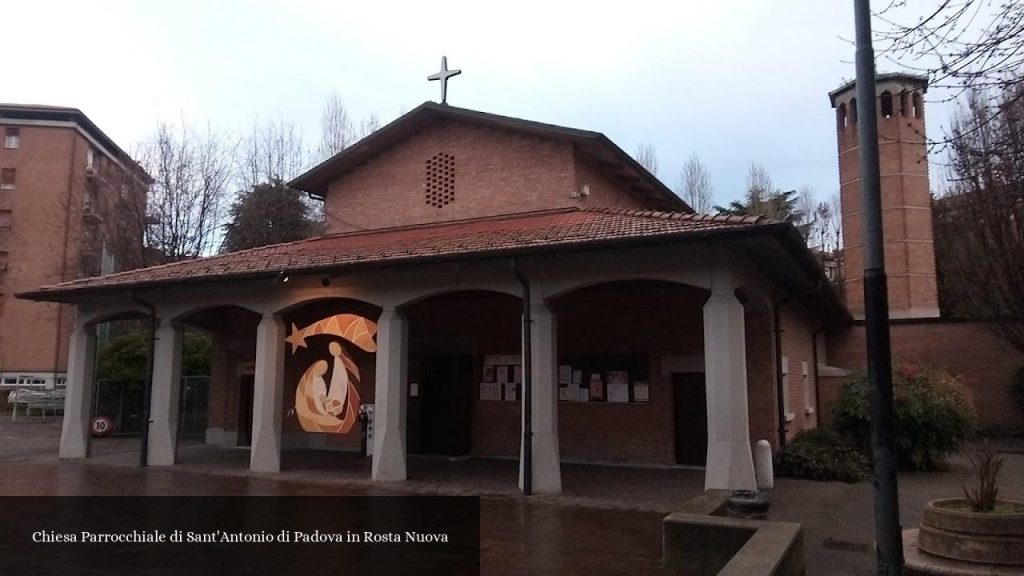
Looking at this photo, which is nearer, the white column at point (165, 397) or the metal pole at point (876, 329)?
the metal pole at point (876, 329)

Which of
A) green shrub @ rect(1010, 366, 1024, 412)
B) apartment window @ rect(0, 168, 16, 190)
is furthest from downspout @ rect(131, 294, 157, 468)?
apartment window @ rect(0, 168, 16, 190)

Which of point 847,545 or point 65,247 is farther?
point 65,247

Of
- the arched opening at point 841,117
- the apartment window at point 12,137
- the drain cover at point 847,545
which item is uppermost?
the apartment window at point 12,137

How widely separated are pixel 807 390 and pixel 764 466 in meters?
→ 7.97

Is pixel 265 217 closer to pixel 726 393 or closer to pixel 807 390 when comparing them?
pixel 807 390

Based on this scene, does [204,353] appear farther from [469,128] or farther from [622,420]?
[622,420]

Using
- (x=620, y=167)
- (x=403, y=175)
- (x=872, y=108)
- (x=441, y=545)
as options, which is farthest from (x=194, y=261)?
(x=872, y=108)

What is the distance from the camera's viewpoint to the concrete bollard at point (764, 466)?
11961 millimetres

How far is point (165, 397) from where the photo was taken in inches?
613

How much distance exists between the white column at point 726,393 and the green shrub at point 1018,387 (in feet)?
58.9

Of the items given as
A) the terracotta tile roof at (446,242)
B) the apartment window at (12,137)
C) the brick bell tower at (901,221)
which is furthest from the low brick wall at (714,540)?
the apartment window at (12,137)

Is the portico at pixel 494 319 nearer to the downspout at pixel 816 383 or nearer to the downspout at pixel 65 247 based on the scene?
the downspout at pixel 816 383

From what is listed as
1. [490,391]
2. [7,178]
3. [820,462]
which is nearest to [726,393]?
[820,462]

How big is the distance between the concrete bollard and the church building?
1129mm
